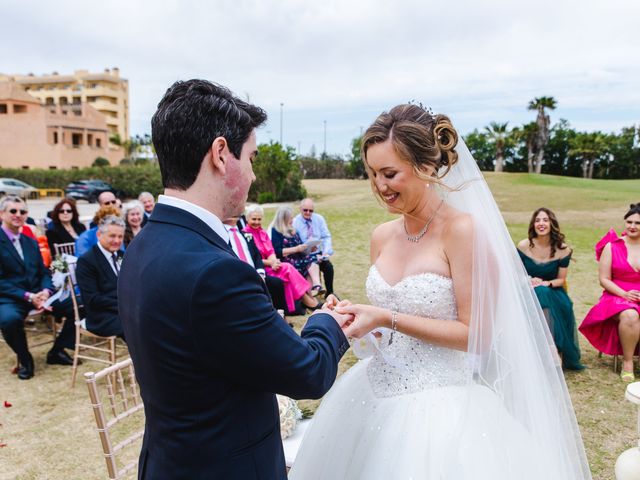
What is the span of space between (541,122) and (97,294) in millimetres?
50672

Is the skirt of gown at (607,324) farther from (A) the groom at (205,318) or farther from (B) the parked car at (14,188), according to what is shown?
(B) the parked car at (14,188)

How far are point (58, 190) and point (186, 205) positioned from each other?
4386cm

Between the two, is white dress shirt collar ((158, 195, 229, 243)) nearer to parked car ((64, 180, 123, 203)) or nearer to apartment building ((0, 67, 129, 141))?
parked car ((64, 180, 123, 203))

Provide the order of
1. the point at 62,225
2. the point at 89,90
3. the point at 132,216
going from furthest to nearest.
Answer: the point at 89,90, the point at 62,225, the point at 132,216

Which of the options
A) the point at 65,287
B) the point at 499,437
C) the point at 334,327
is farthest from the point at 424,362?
the point at 65,287

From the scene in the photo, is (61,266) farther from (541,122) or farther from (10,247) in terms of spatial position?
(541,122)

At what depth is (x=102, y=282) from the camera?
17.6 feet

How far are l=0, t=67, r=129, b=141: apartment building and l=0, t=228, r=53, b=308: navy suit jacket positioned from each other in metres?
68.7

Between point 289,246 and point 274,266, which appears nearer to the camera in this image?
point 274,266

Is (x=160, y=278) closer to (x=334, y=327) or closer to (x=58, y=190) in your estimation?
(x=334, y=327)

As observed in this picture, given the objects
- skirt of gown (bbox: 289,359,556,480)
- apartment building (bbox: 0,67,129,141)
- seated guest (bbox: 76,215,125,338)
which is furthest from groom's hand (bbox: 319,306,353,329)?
apartment building (bbox: 0,67,129,141)

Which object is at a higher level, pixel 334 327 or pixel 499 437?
pixel 334 327

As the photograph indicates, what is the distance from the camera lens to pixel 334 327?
1552 millimetres

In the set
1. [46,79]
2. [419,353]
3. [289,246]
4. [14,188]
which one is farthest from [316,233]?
[46,79]
